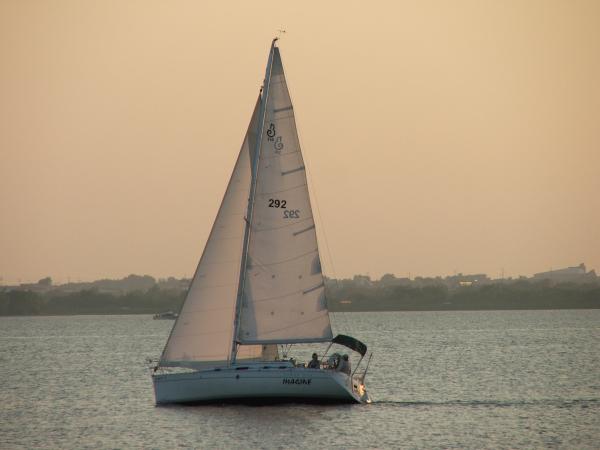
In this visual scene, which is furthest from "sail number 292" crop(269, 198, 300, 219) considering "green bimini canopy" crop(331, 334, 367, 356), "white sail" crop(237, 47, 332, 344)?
"green bimini canopy" crop(331, 334, 367, 356)

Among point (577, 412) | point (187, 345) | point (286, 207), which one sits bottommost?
point (577, 412)

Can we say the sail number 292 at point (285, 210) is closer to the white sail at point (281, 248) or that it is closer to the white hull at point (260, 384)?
the white sail at point (281, 248)

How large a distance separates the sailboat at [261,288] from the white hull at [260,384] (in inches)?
1.5

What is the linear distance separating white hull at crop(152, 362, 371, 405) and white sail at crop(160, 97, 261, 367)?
1.03 metres

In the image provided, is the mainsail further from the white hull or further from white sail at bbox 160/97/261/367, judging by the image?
the white hull

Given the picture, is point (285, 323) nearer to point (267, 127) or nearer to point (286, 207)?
point (286, 207)

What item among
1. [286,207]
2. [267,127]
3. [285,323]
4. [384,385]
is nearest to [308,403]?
[285,323]

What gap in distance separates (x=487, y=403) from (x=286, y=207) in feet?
46.9

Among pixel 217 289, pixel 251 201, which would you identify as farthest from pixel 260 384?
pixel 251 201

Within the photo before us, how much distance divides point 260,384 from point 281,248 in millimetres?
5419

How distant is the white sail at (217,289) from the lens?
53.1m

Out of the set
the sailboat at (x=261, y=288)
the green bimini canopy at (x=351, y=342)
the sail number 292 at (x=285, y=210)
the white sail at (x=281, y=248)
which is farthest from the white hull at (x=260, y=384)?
the sail number 292 at (x=285, y=210)

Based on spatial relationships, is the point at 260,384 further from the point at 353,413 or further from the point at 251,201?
the point at 251,201

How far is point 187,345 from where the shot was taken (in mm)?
53219
